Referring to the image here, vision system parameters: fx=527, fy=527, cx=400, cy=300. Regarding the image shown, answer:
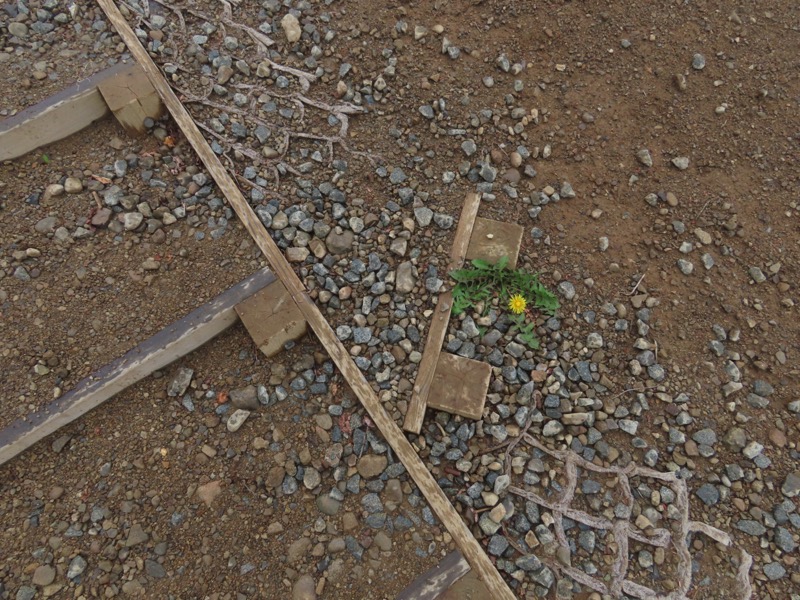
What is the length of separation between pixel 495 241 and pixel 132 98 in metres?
2.23

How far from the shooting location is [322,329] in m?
2.67

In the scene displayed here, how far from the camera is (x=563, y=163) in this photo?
309cm

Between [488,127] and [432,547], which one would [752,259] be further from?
[432,547]

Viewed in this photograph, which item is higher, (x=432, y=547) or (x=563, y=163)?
(x=563, y=163)

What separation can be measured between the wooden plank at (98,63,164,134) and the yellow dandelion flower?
7.63ft

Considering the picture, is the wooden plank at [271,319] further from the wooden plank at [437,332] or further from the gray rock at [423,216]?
the gray rock at [423,216]

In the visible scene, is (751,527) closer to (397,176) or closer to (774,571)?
(774,571)

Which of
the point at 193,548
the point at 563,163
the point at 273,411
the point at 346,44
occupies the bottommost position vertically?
the point at 193,548

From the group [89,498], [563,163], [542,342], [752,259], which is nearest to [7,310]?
[89,498]

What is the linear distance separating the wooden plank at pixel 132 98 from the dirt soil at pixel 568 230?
0.76 ft

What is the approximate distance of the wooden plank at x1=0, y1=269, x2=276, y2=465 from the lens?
8.13 ft

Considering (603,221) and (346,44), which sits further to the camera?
(346,44)

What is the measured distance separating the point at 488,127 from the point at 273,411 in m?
2.01

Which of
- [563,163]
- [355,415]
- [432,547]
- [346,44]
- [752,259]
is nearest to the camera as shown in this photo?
[432,547]
